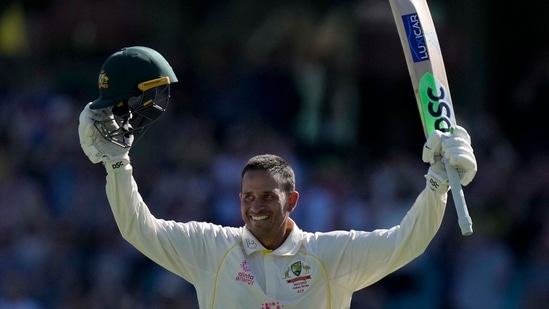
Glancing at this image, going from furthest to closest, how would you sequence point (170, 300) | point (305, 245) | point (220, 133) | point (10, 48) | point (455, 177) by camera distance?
point (10, 48), point (220, 133), point (170, 300), point (305, 245), point (455, 177)

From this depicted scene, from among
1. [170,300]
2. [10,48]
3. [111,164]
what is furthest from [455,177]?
[10,48]

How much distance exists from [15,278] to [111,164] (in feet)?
15.5

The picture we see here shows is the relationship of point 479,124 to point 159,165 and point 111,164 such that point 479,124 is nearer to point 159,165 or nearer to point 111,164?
point 159,165

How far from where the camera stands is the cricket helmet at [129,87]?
5.02 m

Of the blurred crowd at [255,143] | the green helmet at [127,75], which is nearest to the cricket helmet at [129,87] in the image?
the green helmet at [127,75]

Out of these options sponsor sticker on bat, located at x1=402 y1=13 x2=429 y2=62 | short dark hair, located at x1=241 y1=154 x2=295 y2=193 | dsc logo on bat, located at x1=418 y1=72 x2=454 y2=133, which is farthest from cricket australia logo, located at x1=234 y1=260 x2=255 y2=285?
sponsor sticker on bat, located at x1=402 y1=13 x2=429 y2=62

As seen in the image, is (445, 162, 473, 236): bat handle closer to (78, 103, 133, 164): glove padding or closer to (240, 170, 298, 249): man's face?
(240, 170, 298, 249): man's face

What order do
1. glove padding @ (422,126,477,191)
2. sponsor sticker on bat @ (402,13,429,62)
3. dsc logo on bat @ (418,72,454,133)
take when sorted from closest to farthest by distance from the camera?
1. glove padding @ (422,126,477,191)
2. dsc logo on bat @ (418,72,454,133)
3. sponsor sticker on bat @ (402,13,429,62)

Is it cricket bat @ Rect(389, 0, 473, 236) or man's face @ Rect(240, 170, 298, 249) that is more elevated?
cricket bat @ Rect(389, 0, 473, 236)

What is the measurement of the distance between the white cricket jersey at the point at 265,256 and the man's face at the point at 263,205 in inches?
2.3

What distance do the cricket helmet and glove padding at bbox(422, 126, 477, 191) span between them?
1077mm

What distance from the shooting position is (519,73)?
10273 mm

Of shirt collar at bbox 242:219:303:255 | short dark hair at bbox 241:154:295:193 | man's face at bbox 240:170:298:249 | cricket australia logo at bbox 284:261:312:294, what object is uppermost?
short dark hair at bbox 241:154:295:193

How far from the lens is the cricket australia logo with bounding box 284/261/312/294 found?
16.5ft
